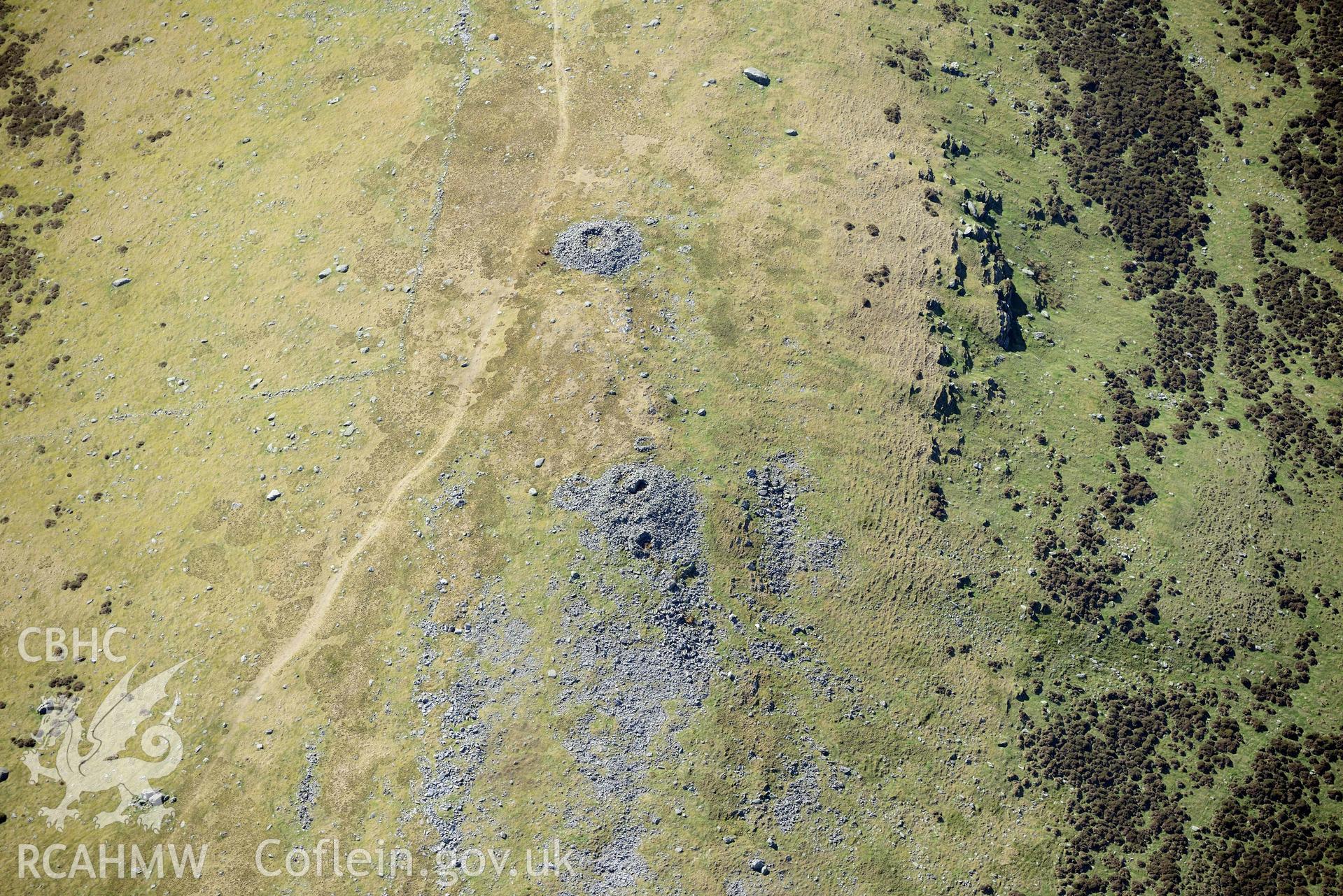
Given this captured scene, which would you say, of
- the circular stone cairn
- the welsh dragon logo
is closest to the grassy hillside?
the welsh dragon logo

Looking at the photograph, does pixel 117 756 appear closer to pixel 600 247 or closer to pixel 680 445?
pixel 680 445

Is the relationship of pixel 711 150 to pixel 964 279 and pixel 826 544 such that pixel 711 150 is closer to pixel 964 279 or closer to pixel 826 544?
pixel 964 279

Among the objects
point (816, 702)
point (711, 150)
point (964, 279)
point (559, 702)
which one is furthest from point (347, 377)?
point (964, 279)

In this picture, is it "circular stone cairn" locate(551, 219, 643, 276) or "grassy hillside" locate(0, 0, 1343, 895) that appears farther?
"circular stone cairn" locate(551, 219, 643, 276)

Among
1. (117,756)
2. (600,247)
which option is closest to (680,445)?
(600,247)

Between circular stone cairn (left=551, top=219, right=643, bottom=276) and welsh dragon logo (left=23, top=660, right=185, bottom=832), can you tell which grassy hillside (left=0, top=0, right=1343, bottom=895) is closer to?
→ welsh dragon logo (left=23, top=660, right=185, bottom=832)

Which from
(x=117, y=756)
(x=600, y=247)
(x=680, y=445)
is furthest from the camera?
(x=600, y=247)
